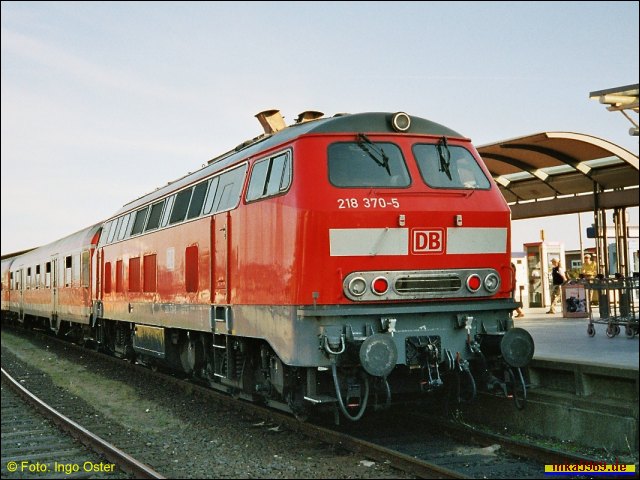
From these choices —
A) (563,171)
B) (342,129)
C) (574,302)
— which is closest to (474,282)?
(342,129)

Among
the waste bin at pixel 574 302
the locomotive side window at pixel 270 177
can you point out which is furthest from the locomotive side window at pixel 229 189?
the waste bin at pixel 574 302

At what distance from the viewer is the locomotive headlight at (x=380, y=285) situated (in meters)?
7.97

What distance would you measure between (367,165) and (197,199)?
3.61 meters

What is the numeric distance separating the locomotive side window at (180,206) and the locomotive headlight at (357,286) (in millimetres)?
4465

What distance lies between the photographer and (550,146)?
1345 centimetres

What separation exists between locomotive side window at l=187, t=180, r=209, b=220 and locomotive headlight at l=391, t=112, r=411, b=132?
338cm

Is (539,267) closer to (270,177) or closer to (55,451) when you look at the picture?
(270,177)

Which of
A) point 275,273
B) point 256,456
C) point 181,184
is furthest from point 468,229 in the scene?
point 181,184

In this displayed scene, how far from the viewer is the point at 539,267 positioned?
866 inches

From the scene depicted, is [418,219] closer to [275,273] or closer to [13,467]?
[275,273]

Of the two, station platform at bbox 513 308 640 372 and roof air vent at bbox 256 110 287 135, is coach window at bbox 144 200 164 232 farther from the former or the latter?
station platform at bbox 513 308 640 372

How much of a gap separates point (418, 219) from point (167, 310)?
218 inches

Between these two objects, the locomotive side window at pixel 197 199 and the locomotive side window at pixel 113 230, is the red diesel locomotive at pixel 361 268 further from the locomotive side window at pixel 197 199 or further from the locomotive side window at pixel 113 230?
the locomotive side window at pixel 113 230

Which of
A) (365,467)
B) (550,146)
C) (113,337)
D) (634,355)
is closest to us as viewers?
(365,467)
